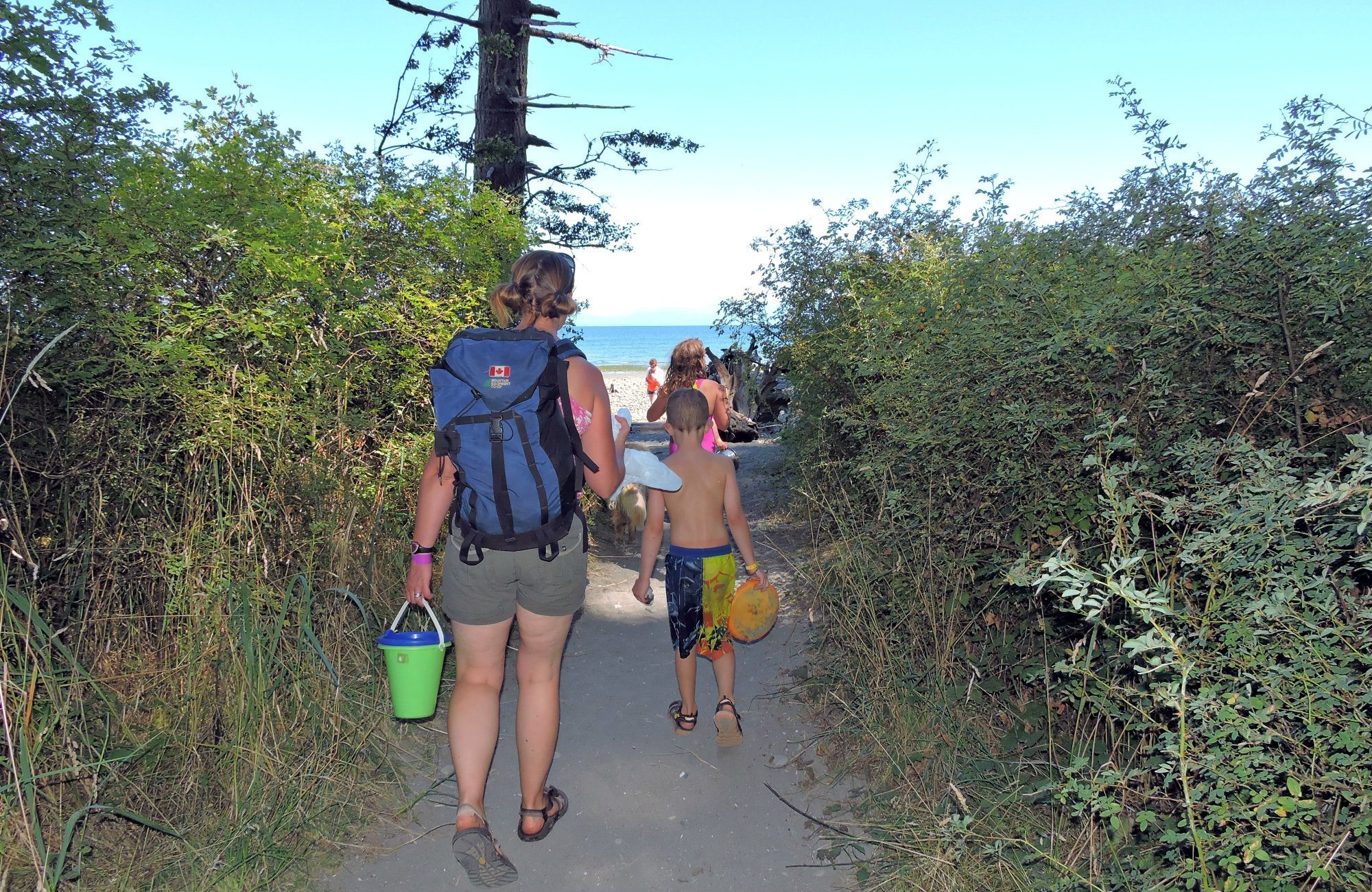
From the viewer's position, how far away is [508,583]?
3012 millimetres

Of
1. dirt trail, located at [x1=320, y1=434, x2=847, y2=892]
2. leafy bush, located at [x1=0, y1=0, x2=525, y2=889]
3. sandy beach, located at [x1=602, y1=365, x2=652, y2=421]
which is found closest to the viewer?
leafy bush, located at [x1=0, y1=0, x2=525, y2=889]

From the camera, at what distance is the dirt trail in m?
3.11

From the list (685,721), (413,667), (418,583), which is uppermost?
(418,583)

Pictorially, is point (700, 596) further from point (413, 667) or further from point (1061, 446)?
point (1061, 446)

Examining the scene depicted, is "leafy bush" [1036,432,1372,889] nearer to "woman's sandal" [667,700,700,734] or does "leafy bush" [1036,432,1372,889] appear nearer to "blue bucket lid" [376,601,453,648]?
"blue bucket lid" [376,601,453,648]

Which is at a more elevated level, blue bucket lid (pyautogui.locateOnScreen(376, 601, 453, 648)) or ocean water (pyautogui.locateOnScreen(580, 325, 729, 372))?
ocean water (pyautogui.locateOnScreen(580, 325, 729, 372))

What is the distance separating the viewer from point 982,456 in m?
3.27

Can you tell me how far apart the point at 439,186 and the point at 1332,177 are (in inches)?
Answer: 171

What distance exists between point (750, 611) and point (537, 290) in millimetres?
1893

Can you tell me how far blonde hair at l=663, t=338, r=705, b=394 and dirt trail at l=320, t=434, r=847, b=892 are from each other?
2.03m

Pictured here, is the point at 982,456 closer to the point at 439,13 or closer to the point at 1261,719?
Result: the point at 1261,719

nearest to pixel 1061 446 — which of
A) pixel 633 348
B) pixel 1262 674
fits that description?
pixel 1262 674

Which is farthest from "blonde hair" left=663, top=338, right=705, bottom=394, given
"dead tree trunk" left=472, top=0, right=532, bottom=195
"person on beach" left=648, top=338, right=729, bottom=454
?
"dead tree trunk" left=472, top=0, right=532, bottom=195

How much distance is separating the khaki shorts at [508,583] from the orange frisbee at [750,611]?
119cm
